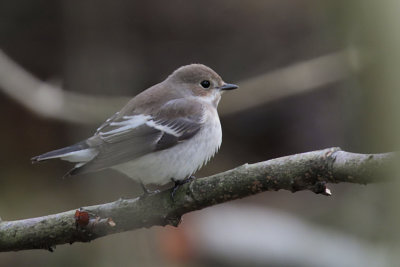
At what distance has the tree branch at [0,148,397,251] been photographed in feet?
8.11

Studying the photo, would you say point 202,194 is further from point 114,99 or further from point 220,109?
point 220,109

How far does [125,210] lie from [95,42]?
5.16m

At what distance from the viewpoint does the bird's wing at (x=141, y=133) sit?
381cm

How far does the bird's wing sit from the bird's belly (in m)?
0.05

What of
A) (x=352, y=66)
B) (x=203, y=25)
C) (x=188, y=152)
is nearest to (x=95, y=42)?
(x=203, y=25)

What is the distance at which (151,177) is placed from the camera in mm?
3930

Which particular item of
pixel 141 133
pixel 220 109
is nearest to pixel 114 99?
pixel 220 109

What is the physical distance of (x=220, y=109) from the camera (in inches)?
266

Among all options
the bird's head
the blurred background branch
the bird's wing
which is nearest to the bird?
the bird's wing

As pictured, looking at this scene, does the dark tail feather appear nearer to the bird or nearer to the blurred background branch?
the bird

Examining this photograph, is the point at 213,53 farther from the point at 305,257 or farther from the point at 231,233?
the point at 305,257

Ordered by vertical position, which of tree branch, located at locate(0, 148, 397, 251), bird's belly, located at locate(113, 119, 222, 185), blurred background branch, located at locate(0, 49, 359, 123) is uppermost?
blurred background branch, located at locate(0, 49, 359, 123)

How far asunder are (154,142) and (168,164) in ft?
0.69

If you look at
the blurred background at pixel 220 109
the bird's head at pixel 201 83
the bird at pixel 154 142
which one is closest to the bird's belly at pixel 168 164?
the bird at pixel 154 142
